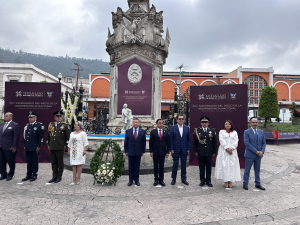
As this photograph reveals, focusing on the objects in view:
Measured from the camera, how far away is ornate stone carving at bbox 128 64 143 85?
33.0 ft

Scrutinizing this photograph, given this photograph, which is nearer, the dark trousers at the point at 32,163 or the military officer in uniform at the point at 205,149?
the military officer in uniform at the point at 205,149

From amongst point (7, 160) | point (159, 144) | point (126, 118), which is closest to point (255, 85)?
point (126, 118)

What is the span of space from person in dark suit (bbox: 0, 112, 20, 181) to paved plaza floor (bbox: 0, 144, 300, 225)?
0.45 metres

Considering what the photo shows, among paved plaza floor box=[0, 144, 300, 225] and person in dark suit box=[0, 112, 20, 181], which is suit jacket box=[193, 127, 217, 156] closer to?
paved plaza floor box=[0, 144, 300, 225]

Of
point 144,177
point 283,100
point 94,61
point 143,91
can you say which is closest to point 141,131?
point 144,177

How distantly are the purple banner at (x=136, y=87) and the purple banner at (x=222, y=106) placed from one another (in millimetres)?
3166

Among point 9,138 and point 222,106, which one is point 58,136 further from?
point 222,106

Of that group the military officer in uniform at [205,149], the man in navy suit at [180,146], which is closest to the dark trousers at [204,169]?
the military officer in uniform at [205,149]

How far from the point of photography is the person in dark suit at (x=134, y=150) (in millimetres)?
5184

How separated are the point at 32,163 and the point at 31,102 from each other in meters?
3.02

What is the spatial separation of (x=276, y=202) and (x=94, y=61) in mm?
173705

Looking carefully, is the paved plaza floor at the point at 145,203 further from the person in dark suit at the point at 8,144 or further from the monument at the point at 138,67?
the monument at the point at 138,67

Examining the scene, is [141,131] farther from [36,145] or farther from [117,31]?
[117,31]

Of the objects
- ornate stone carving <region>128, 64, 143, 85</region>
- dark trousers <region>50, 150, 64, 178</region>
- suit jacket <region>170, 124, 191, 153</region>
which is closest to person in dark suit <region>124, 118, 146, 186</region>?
suit jacket <region>170, 124, 191, 153</region>
